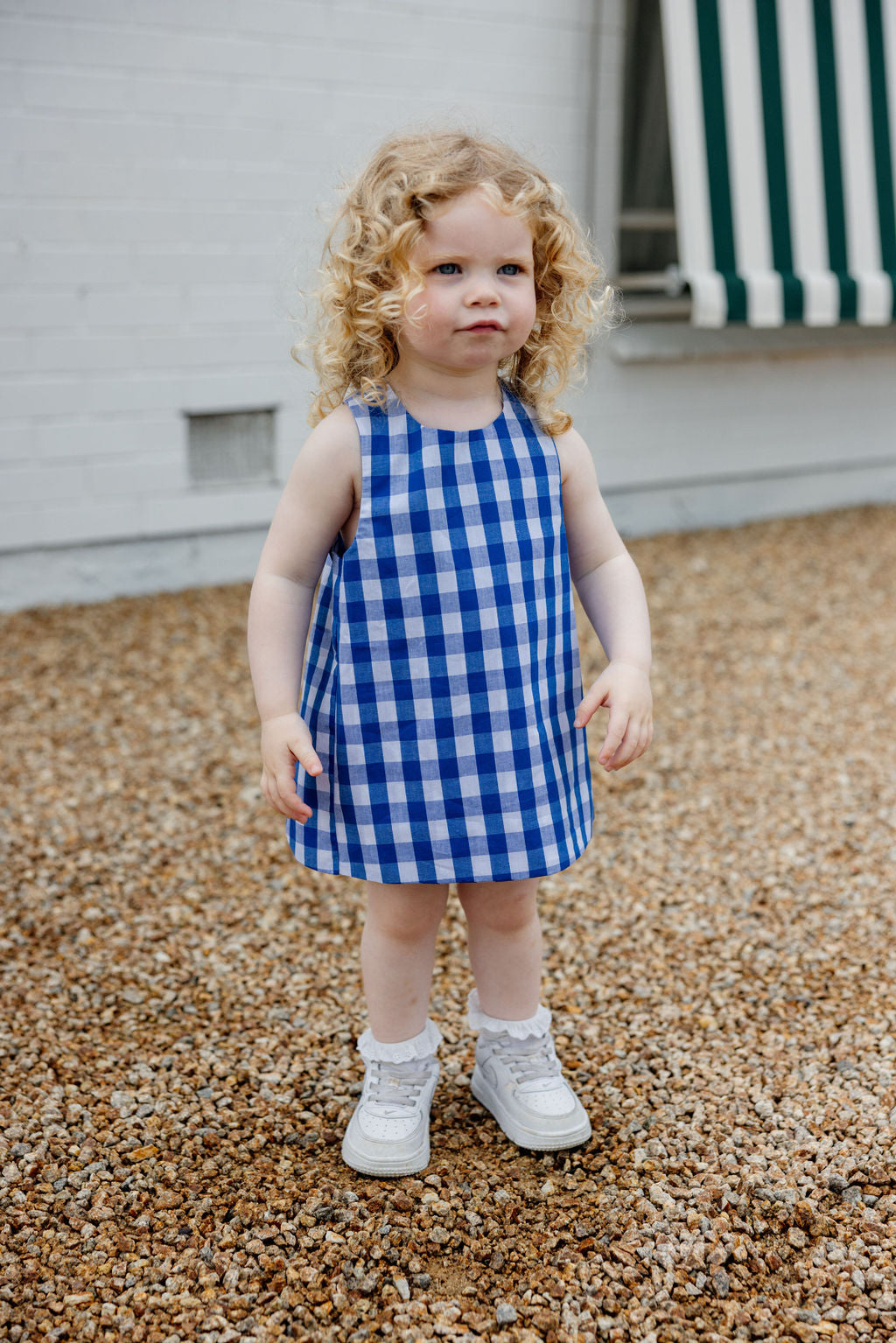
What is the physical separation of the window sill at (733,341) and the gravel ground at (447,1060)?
7.09 ft

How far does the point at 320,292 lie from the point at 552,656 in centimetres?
55

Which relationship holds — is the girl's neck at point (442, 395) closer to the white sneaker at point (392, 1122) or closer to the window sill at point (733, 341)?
the white sneaker at point (392, 1122)

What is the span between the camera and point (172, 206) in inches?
163

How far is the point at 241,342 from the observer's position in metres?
4.39

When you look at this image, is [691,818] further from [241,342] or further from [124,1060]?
[241,342]

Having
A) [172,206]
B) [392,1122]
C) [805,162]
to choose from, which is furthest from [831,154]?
[392,1122]

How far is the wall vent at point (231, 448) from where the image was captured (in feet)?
14.7

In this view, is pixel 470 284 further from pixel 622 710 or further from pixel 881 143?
pixel 881 143

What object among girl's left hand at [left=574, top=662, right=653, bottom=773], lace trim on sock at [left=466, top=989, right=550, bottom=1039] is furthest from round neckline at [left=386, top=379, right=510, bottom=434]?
lace trim on sock at [left=466, top=989, right=550, bottom=1039]

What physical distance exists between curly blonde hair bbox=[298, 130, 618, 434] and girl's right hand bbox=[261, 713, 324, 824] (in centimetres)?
42

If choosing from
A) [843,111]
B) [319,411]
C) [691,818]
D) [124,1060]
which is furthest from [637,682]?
[843,111]

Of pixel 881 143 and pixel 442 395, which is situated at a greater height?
pixel 881 143

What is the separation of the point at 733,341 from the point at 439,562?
4.44m

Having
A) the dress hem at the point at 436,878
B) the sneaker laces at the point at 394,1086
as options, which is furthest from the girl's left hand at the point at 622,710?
the sneaker laces at the point at 394,1086
